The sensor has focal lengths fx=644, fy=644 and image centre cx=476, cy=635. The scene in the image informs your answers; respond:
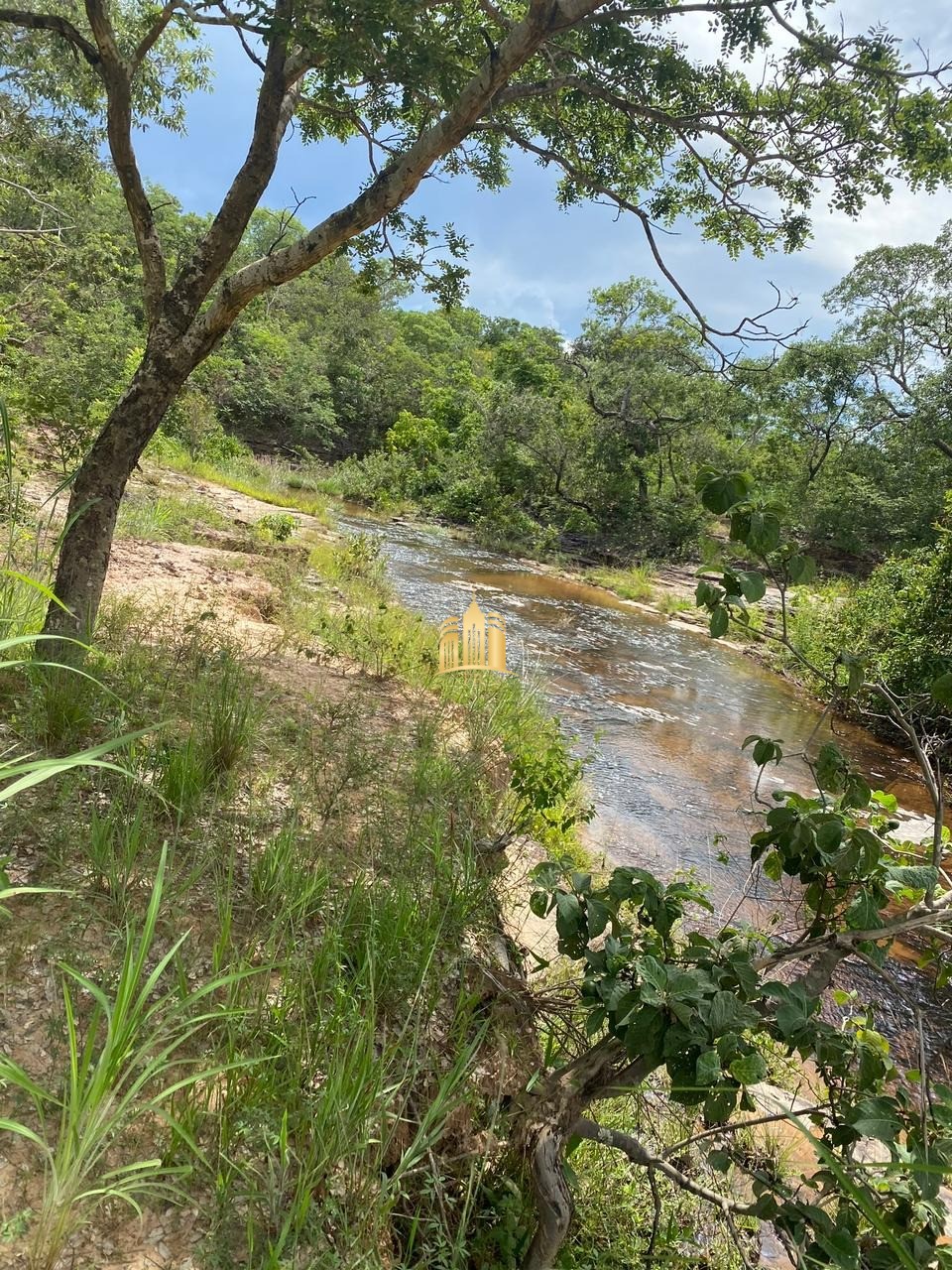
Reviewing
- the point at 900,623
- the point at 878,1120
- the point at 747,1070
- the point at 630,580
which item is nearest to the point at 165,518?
the point at 747,1070

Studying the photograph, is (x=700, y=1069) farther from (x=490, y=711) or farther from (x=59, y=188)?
(x=59, y=188)

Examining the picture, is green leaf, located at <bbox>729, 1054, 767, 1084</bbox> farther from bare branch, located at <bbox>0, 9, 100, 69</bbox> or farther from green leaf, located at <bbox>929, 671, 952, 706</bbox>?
bare branch, located at <bbox>0, 9, 100, 69</bbox>

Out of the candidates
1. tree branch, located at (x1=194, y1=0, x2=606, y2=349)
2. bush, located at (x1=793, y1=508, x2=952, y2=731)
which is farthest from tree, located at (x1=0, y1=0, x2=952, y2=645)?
bush, located at (x1=793, y1=508, x2=952, y2=731)

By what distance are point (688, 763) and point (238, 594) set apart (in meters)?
4.61

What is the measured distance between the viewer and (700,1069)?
1.08 m

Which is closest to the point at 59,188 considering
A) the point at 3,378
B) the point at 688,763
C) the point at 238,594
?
the point at 3,378

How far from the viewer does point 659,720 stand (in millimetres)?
7164

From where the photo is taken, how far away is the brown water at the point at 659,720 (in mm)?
4457

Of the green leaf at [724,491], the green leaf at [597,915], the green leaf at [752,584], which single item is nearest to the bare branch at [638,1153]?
the green leaf at [597,915]

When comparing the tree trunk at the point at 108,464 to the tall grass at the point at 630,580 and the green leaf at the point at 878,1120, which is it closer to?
the green leaf at the point at 878,1120

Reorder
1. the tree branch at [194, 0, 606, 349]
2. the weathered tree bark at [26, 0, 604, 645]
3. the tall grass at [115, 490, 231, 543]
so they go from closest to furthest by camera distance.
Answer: the tree branch at [194, 0, 606, 349] → the weathered tree bark at [26, 0, 604, 645] → the tall grass at [115, 490, 231, 543]

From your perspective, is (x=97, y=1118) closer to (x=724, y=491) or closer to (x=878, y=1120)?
(x=878, y=1120)

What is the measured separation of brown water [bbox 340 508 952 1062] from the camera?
446cm

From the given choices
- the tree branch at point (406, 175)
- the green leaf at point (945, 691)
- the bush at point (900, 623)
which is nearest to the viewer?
the green leaf at point (945, 691)
